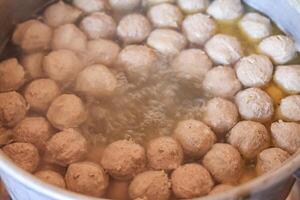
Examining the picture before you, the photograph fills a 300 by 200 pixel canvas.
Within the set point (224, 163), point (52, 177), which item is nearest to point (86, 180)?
point (52, 177)

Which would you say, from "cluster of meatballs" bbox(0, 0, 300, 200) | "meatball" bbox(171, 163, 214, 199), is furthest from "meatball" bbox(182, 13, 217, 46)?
"meatball" bbox(171, 163, 214, 199)

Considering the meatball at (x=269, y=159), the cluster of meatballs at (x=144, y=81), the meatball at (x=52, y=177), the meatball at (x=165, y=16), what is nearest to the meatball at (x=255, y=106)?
the cluster of meatballs at (x=144, y=81)

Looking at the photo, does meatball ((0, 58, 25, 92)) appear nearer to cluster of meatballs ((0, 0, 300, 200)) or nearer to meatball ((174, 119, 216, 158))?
cluster of meatballs ((0, 0, 300, 200))

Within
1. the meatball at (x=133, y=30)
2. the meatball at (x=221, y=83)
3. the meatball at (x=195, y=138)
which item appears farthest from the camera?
the meatball at (x=133, y=30)

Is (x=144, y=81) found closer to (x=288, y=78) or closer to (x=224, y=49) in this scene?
(x=224, y=49)

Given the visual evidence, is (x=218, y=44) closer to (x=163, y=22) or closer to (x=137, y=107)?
(x=163, y=22)

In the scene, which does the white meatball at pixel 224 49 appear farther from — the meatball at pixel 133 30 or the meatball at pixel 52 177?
the meatball at pixel 52 177

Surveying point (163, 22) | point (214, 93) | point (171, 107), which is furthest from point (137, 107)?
point (163, 22)
